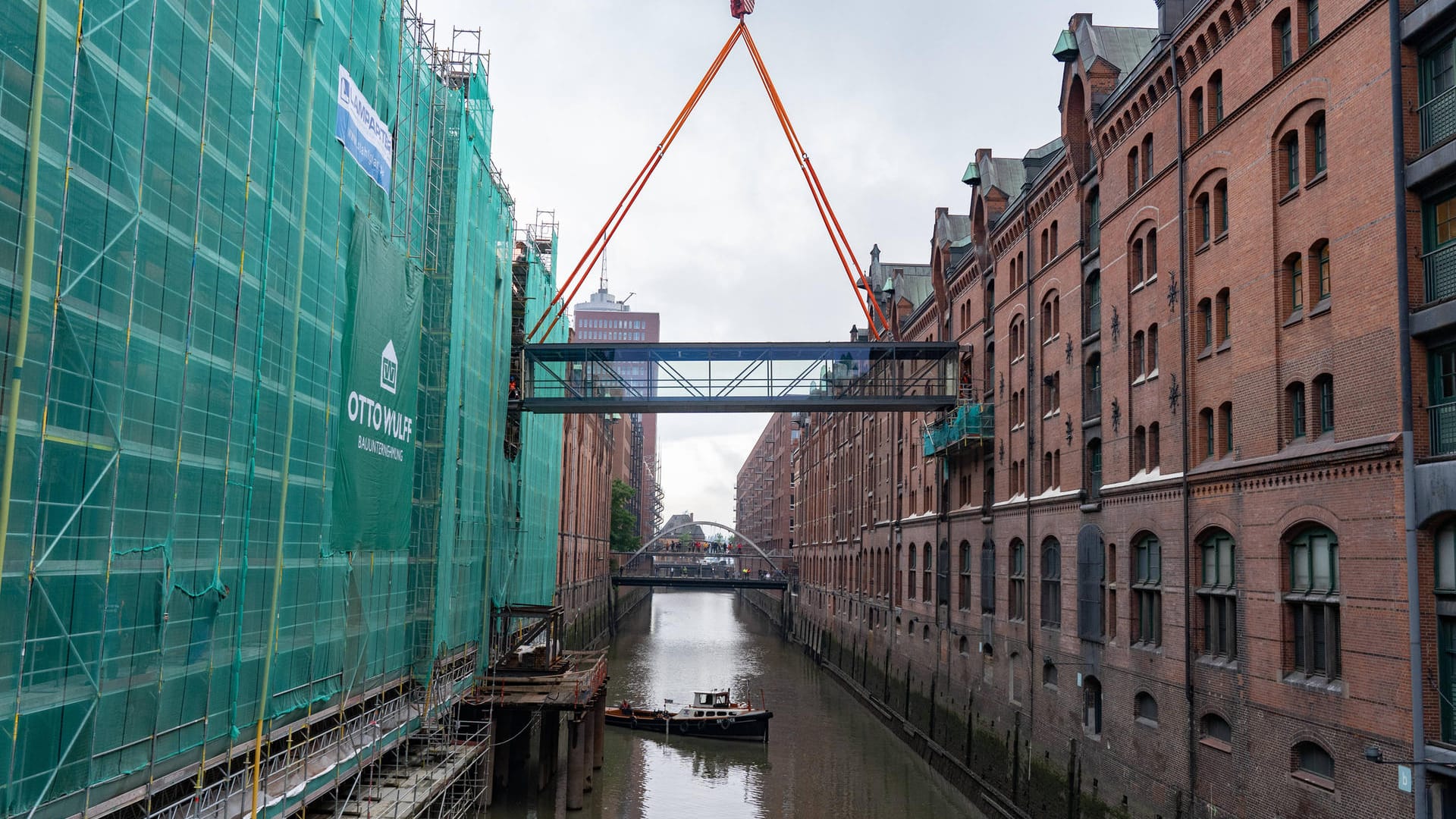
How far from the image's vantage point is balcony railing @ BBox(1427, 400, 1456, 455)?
1356 centimetres

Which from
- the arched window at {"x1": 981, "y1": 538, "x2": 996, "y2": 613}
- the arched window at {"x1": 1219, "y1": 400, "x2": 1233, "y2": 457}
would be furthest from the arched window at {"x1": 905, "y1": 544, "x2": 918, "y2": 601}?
the arched window at {"x1": 1219, "y1": 400, "x2": 1233, "y2": 457}

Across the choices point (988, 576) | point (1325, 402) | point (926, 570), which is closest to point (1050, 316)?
point (988, 576)

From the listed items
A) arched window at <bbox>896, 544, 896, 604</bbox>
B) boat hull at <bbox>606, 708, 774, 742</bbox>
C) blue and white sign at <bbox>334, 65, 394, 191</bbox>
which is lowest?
boat hull at <bbox>606, 708, 774, 742</bbox>

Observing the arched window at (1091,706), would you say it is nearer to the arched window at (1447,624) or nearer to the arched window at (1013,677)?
the arched window at (1013,677)

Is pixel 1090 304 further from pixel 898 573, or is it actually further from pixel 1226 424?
pixel 898 573

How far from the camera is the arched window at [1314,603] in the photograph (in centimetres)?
1580

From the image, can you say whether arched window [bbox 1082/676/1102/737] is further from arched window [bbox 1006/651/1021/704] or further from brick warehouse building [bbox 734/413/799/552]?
brick warehouse building [bbox 734/413/799/552]

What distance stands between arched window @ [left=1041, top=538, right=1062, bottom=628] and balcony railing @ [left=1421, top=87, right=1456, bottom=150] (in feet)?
47.3

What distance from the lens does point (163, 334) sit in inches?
499

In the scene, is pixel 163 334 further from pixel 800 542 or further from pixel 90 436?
pixel 800 542

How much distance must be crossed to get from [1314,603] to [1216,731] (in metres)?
3.83

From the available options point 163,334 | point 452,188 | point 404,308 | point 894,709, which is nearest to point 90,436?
point 163,334

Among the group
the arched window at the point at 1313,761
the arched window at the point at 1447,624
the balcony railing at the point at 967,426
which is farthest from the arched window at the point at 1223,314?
the balcony railing at the point at 967,426

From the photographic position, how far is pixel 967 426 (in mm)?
33531
